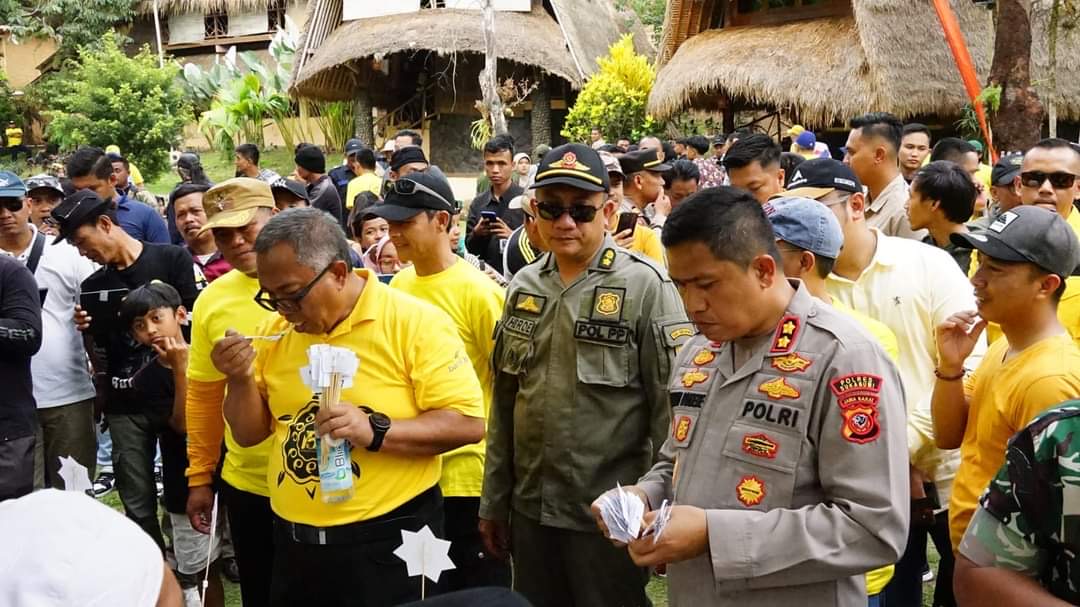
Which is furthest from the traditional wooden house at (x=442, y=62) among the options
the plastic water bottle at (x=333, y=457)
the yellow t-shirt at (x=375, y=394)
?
the plastic water bottle at (x=333, y=457)

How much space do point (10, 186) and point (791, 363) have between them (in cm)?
473

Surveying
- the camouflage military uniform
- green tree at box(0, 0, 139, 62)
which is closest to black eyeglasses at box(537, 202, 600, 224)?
the camouflage military uniform

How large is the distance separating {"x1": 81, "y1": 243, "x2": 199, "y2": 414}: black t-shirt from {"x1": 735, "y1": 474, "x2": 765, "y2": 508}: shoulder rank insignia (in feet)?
11.4

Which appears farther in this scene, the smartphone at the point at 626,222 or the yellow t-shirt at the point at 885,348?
the smartphone at the point at 626,222

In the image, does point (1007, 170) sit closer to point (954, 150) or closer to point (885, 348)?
point (954, 150)

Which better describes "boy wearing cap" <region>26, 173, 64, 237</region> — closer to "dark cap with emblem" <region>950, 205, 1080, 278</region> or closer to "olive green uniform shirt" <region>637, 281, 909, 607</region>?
"olive green uniform shirt" <region>637, 281, 909, 607</region>

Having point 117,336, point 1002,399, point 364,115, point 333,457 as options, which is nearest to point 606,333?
point 333,457

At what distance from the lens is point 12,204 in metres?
5.27

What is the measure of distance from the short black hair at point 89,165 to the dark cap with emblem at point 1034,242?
694cm

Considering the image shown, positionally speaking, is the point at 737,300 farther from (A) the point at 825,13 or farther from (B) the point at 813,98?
(A) the point at 825,13

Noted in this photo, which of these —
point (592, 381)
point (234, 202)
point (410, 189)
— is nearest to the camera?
point (592, 381)

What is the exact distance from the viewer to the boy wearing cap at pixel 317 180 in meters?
9.06

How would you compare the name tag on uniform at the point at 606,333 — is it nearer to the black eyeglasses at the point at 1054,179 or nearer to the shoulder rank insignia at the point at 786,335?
the shoulder rank insignia at the point at 786,335

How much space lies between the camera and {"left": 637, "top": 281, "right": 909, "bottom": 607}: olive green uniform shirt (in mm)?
2102
